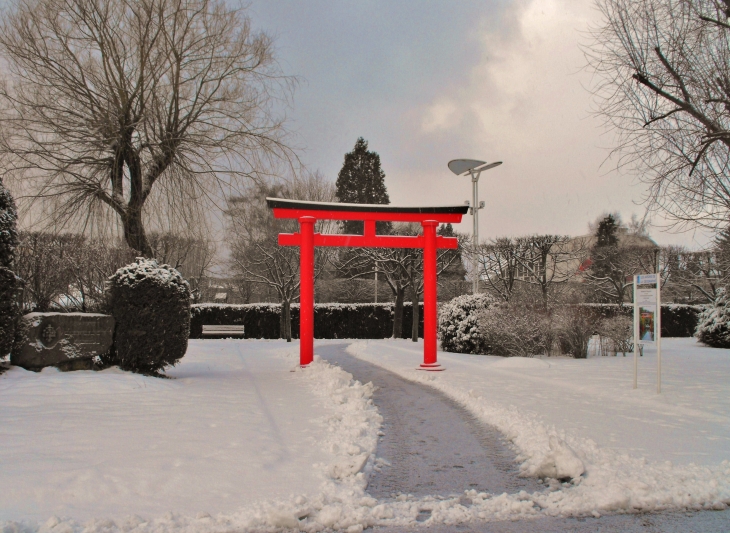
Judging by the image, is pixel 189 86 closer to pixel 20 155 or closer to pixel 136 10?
pixel 136 10

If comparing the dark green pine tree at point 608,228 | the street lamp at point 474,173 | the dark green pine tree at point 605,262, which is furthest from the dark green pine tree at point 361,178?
the street lamp at point 474,173

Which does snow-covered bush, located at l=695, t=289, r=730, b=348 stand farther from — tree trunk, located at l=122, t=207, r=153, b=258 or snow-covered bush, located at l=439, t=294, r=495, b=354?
tree trunk, located at l=122, t=207, r=153, b=258

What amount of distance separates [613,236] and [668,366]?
988 inches

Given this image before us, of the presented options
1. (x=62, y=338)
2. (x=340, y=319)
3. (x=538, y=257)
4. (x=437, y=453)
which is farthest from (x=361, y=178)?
(x=437, y=453)

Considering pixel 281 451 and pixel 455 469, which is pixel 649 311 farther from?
pixel 281 451

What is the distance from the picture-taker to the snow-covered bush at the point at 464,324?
50.3 feet

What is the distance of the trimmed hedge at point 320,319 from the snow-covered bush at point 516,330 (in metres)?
12.1

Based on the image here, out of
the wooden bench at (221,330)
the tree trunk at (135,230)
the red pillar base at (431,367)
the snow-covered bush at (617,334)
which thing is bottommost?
the wooden bench at (221,330)

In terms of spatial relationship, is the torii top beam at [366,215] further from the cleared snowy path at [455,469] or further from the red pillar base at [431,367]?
the cleared snowy path at [455,469]

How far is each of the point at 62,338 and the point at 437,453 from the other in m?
5.62

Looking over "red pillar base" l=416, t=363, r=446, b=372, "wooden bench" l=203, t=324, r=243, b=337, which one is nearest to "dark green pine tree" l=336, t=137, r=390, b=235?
"wooden bench" l=203, t=324, r=243, b=337

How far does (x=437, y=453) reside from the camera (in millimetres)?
5320

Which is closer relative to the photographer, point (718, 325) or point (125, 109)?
point (125, 109)

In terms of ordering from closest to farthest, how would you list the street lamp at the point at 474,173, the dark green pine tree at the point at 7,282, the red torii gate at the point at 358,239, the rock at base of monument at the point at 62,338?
the dark green pine tree at the point at 7,282 → the rock at base of monument at the point at 62,338 → the red torii gate at the point at 358,239 → the street lamp at the point at 474,173
